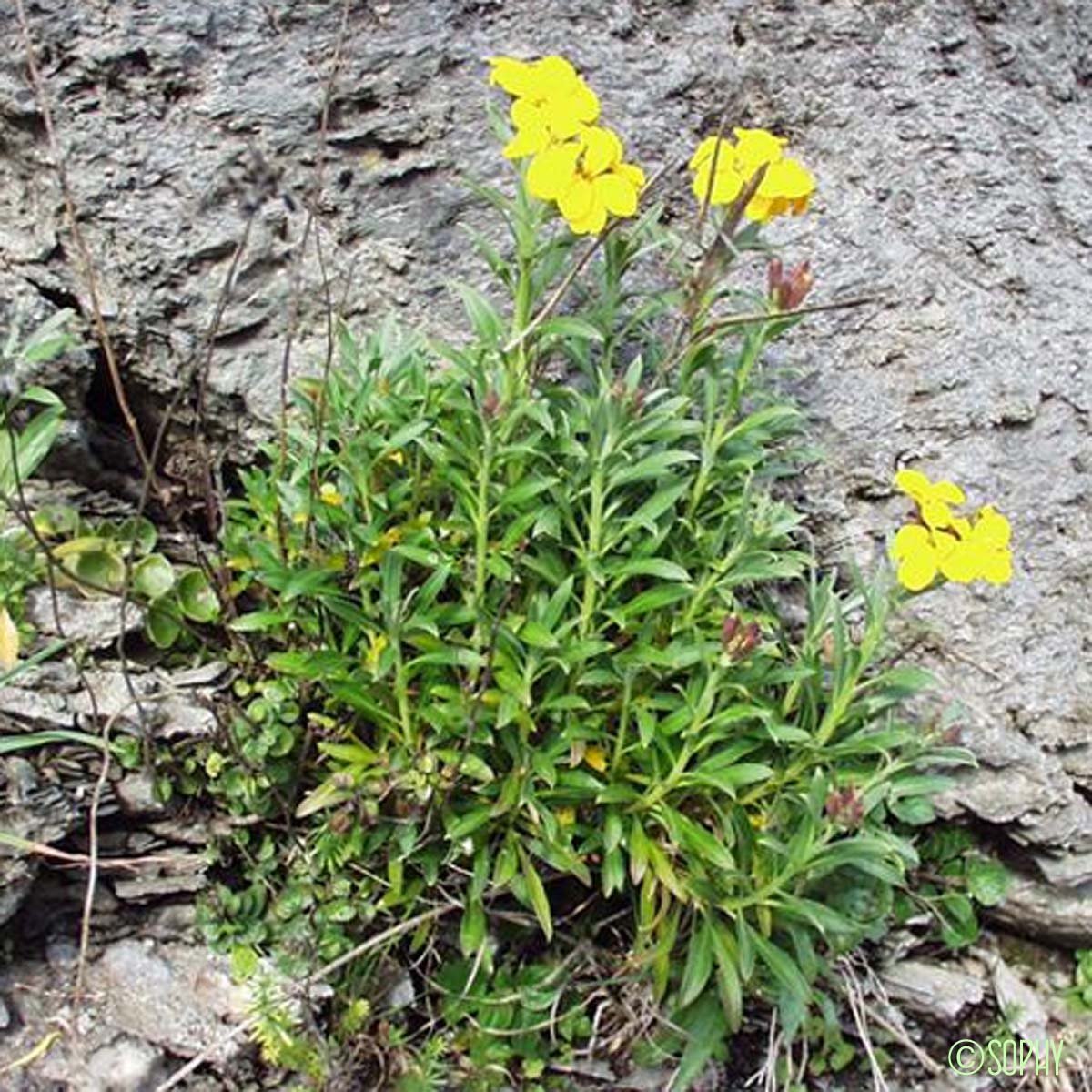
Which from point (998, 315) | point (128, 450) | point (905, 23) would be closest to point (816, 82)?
point (905, 23)

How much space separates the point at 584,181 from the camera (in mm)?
2088

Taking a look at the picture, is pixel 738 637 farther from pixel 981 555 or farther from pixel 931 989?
pixel 931 989

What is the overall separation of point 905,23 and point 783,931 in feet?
7.45

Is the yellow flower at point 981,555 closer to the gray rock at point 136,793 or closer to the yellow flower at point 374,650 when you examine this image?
the yellow flower at point 374,650

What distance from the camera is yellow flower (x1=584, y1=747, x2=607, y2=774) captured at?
2.44 m

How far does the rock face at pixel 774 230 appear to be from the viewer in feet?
9.41

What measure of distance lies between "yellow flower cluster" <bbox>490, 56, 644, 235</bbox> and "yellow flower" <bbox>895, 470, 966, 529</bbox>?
28.1 inches

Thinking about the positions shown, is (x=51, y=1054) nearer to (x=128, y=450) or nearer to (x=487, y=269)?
(x=128, y=450)

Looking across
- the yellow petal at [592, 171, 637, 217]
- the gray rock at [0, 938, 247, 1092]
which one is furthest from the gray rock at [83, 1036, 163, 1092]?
the yellow petal at [592, 171, 637, 217]

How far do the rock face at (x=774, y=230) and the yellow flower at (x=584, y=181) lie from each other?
0.89 m

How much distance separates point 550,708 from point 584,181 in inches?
39.2

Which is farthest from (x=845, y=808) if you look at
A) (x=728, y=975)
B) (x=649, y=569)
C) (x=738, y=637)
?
(x=649, y=569)

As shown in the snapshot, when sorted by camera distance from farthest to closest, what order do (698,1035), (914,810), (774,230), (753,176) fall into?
(774,230), (914,810), (698,1035), (753,176)

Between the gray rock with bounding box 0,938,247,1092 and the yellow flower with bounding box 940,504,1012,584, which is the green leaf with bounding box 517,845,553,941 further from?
the yellow flower with bounding box 940,504,1012,584
